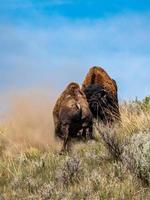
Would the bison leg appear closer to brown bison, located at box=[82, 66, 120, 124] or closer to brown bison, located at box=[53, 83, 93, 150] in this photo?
brown bison, located at box=[53, 83, 93, 150]

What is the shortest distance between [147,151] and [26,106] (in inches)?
287

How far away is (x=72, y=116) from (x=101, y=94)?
2533mm

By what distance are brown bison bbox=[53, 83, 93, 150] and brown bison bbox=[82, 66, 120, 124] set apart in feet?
4.60

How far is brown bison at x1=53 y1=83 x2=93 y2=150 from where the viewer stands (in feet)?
39.2

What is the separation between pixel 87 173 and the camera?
848cm

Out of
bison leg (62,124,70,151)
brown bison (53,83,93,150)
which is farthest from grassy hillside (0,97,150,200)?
brown bison (53,83,93,150)

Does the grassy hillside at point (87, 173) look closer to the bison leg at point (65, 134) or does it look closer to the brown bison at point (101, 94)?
the bison leg at point (65, 134)

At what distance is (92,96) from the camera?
46.6 feet

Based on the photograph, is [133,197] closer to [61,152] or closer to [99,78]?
[61,152]

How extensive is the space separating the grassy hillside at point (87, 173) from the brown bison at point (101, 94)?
2.68 meters

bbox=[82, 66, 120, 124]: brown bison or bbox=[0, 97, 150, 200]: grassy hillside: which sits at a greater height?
bbox=[82, 66, 120, 124]: brown bison

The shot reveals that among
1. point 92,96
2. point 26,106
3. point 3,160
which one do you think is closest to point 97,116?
point 92,96

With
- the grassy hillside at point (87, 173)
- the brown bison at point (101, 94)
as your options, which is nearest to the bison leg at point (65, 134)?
the grassy hillside at point (87, 173)

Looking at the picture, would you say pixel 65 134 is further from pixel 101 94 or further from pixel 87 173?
pixel 87 173
